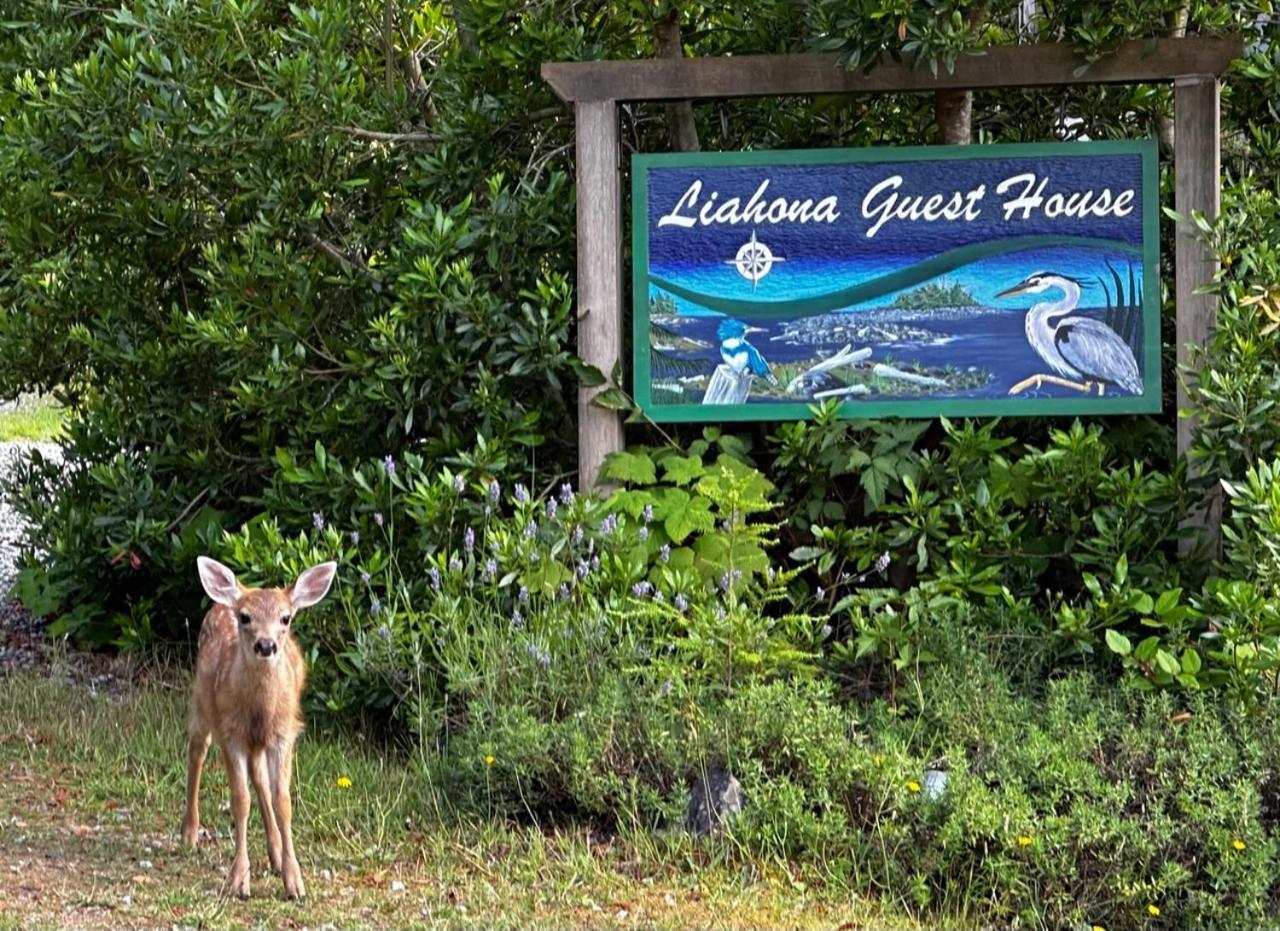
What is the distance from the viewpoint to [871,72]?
7238 millimetres

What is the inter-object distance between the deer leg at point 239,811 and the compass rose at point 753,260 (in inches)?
116

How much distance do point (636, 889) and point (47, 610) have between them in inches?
174

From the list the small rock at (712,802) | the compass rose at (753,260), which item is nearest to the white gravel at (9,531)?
the compass rose at (753,260)

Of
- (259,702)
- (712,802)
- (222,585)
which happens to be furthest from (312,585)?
(712,802)

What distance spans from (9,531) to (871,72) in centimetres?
883

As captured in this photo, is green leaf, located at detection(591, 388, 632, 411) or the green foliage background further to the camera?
green leaf, located at detection(591, 388, 632, 411)

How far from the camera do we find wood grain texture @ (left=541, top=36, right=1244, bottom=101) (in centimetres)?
717

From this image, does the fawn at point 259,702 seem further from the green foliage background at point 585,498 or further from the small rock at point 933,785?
the small rock at point 933,785

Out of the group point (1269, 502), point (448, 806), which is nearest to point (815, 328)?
point (1269, 502)

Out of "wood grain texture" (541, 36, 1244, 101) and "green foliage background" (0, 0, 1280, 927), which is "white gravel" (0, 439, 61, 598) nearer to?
"green foliage background" (0, 0, 1280, 927)

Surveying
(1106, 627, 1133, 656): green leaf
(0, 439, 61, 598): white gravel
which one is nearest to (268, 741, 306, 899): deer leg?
(1106, 627, 1133, 656): green leaf

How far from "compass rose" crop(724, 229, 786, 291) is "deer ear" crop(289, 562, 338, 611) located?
2.39 meters

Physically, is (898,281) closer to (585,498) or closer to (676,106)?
(676,106)

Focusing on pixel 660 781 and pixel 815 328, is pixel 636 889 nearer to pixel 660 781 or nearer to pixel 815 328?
pixel 660 781
